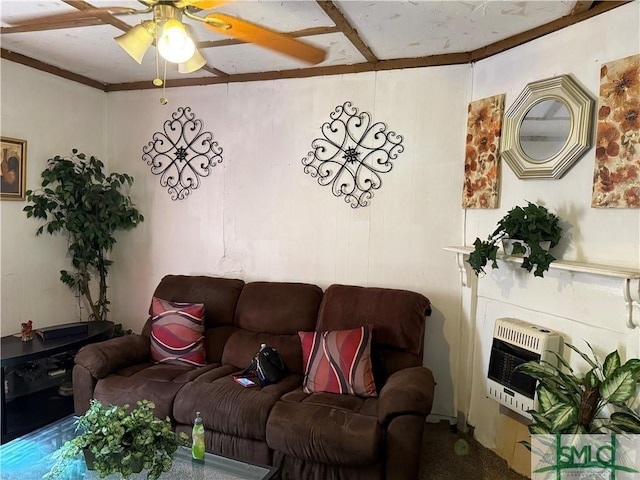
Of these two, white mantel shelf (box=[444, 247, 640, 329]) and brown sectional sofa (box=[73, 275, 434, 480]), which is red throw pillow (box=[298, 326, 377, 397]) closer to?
brown sectional sofa (box=[73, 275, 434, 480])

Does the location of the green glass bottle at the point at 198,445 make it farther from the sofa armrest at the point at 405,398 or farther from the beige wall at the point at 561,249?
the beige wall at the point at 561,249

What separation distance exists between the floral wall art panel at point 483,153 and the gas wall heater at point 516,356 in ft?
2.44

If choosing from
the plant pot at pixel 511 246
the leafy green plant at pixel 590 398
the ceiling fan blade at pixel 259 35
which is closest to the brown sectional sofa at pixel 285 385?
the leafy green plant at pixel 590 398

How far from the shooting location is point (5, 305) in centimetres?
308

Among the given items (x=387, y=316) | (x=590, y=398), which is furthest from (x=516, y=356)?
(x=387, y=316)

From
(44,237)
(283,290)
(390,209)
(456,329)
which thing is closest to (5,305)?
(44,237)

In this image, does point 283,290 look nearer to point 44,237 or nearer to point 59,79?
point 44,237

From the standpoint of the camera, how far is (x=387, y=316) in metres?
2.75

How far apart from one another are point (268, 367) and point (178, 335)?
0.72 metres

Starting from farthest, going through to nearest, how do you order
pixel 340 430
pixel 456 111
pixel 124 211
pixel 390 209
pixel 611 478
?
1. pixel 124 211
2. pixel 390 209
3. pixel 456 111
4. pixel 340 430
5. pixel 611 478

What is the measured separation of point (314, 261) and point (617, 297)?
6.21 ft

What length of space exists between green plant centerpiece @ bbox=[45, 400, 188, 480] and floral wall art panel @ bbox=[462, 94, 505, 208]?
2123 millimetres

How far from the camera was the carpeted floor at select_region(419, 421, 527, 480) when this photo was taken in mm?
2396

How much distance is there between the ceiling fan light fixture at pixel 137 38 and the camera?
1.75 meters
